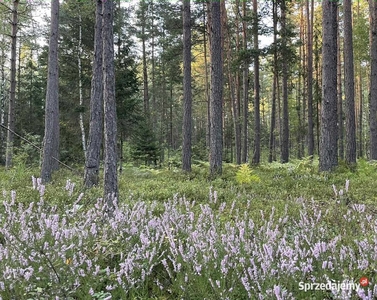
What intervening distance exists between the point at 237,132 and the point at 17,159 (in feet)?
43.0

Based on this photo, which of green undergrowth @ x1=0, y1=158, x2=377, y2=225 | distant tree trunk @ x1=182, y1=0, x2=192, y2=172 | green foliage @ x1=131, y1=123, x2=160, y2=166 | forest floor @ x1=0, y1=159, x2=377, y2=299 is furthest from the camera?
green foliage @ x1=131, y1=123, x2=160, y2=166

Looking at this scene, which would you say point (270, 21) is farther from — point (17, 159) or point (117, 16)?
point (17, 159)

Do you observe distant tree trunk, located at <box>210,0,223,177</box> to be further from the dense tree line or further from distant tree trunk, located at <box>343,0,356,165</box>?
distant tree trunk, located at <box>343,0,356,165</box>

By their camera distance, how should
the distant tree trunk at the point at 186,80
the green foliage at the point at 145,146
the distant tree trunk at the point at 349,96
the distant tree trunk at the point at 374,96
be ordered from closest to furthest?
the distant tree trunk at the point at 186,80 → the distant tree trunk at the point at 349,96 → the distant tree trunk at the point at 374,96 → the green foliage at the point at 145,146

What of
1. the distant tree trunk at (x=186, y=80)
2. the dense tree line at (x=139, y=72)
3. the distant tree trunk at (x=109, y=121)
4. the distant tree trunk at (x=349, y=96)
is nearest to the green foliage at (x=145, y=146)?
the dense tree line at (x=139, y=72)

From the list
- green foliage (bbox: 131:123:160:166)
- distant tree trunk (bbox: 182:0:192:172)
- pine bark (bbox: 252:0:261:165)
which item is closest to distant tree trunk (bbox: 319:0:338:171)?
distant tree trunk (bbox: 182:0:192:172)

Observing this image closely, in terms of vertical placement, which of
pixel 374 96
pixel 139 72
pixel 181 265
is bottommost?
pixel 181 265

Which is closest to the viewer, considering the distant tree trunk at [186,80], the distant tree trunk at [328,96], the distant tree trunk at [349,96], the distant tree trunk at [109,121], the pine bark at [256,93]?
the distant tree trunk at [109,121]

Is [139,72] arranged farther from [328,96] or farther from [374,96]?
[328,96]

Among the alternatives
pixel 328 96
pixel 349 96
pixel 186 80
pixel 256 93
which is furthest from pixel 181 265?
pixel 256 93

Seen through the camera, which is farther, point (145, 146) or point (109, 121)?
point (145, 146)

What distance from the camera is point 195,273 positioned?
2744mm

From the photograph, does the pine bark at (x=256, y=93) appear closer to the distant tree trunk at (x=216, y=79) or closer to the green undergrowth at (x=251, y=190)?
the distant tree trunk at (x=216, y=79)

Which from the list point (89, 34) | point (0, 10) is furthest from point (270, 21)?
point (0, 10)
